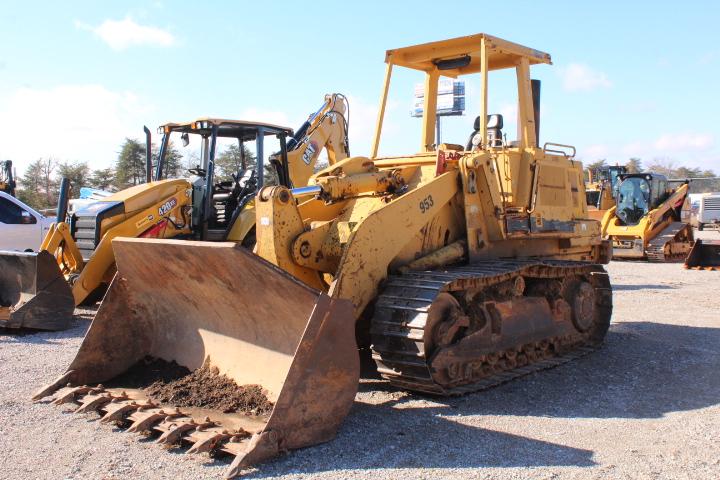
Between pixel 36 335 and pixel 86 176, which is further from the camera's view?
pixel 86 176

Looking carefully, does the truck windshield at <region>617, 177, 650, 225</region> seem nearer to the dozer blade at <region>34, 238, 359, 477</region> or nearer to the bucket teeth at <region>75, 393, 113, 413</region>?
the dozer blade at <region>34, 238, 359, 477</region>

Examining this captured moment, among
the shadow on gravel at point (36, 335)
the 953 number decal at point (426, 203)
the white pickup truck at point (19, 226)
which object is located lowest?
the shadow on gravel at point (36, 335)

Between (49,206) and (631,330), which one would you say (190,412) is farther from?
(49,206)

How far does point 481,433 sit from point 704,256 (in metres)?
13.7

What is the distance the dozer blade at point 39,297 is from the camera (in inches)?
345

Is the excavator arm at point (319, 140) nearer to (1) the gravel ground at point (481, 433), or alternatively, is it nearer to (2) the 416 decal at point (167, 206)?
(2) the 416 decal at point (167, 206)

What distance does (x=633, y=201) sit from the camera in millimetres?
20828

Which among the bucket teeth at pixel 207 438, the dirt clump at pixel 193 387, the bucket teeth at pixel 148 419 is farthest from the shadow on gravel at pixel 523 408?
the bucket teeth at pixel 148 419

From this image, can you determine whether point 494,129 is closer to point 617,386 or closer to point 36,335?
point 617,386

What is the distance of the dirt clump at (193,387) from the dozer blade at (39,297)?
3.39 meters

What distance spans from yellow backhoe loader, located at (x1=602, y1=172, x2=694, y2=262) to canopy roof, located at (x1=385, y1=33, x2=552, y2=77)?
516 inches

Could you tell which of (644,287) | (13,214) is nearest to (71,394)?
(13,214)

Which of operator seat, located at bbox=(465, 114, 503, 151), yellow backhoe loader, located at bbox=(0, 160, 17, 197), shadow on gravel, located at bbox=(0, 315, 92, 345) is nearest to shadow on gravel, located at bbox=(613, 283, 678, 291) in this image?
operator seat, located at bbox=(465, 114, 503, 151)

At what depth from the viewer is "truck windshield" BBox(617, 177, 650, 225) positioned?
20.7m
